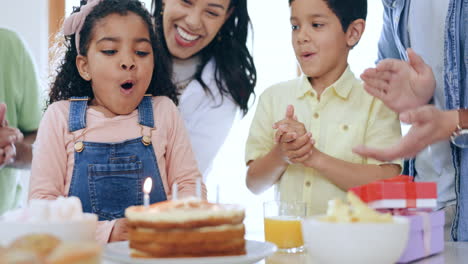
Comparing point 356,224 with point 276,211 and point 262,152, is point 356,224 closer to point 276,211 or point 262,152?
point 276,211

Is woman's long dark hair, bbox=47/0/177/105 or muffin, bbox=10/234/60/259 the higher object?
woman's long dark hair, bbox=47/0/177/105

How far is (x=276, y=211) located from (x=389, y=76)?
2.00 feet

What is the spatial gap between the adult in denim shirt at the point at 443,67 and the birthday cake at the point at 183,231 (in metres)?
0.84

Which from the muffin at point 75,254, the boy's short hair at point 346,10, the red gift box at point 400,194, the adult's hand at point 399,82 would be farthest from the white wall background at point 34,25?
the muffin at point 75,254

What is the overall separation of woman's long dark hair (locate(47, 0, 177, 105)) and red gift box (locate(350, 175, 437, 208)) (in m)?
0.99

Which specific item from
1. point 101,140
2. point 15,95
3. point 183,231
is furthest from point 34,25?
point 183,231

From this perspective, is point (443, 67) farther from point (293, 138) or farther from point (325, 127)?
point (293, 138)

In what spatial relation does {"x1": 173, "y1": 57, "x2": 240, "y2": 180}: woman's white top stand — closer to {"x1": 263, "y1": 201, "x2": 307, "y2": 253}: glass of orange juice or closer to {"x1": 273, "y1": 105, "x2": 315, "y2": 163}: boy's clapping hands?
{"x1": 273, "y1": 105, "x2": 315, "y2": 163}: boy's clapping hands

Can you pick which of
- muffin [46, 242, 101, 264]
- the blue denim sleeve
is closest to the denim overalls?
muffin [46, 242, 101, 264]

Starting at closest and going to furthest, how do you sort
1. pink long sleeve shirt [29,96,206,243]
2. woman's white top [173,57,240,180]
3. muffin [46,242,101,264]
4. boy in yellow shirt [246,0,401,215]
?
muffin [46,242,101,264] < pink long sleeve shirt [29,96,206,243] < boy in yellow shirt [246,0,401,215] < woman's white top [173,57,240,180]

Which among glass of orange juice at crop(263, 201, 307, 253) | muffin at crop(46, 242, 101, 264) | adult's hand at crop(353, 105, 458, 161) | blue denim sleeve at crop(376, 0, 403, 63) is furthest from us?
blue denim sleeve at crop(376, 0, 403, 63)

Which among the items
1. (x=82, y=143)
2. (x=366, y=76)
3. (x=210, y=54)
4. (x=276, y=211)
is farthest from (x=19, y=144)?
(x=366, y=76)

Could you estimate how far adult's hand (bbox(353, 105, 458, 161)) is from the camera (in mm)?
1523

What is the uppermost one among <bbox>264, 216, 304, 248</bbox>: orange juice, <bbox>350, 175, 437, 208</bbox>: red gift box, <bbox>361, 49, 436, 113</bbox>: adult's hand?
<bbox>361, 49, 436, 113</bbox>: adult's hand
